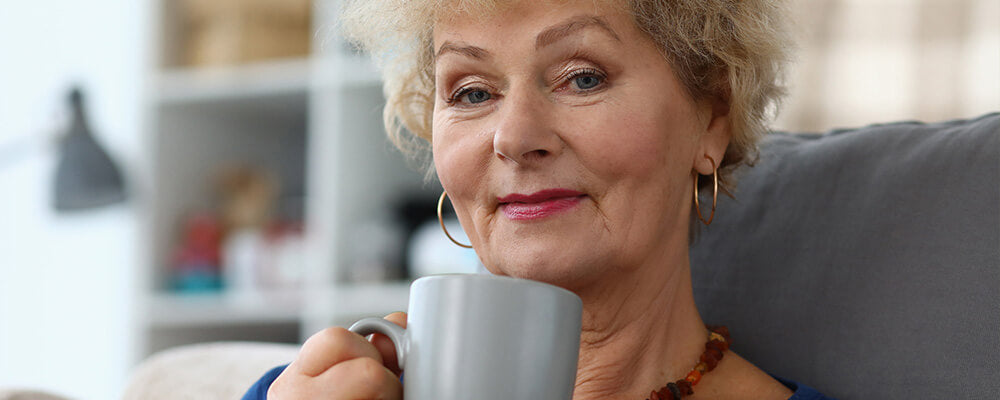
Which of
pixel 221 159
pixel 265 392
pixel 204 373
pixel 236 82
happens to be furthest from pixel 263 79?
pixel 265 392

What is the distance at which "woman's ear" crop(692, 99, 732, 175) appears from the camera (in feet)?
3.46

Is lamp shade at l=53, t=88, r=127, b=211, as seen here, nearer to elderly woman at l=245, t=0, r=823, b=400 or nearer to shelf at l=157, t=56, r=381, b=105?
shelf at l=157, t=56, r=381, b=105

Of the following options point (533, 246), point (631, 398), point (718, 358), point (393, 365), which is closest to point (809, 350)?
point (718, 358)

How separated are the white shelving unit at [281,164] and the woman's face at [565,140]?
135cm

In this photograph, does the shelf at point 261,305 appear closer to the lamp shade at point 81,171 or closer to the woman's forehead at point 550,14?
the lamp shade at point 81,171

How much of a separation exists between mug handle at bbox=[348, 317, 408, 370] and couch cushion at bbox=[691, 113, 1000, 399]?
0.63 meters

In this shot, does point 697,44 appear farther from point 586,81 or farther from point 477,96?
point 477,96

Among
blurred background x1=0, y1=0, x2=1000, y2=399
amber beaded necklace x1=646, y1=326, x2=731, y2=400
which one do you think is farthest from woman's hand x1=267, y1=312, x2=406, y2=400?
blurred background x1=0, y1=0, x2=1000, y2=399

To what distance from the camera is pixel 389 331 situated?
687mm

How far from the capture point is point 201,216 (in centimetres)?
273

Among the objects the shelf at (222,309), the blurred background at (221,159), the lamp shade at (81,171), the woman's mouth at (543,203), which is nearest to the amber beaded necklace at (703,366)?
the woman's mouth at (543,203)

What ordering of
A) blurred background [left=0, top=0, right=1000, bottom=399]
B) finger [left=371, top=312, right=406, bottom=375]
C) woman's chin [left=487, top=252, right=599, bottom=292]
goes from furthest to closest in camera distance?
blurred background [left=0, top=0, right=1000, bottom=399], woman's chin [left=487, top=252, right=599, bottom=292], finger [left=371, top=312, right=406, bottom=375]

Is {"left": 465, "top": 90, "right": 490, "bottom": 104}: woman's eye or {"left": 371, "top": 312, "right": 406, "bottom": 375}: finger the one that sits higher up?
{"left": 465, "top": 90, "right": 490, "bottom": 104}: woman's eye

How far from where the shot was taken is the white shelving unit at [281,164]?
243 centimetres
